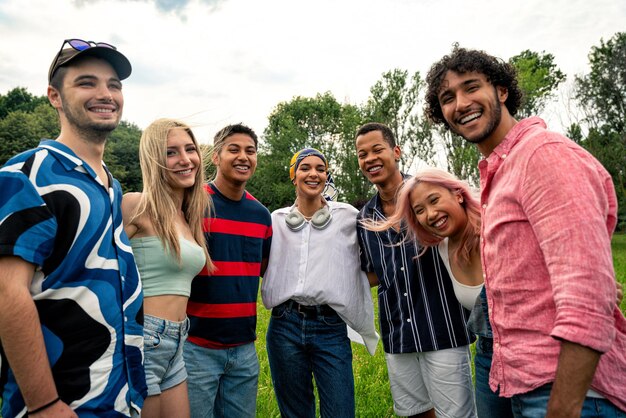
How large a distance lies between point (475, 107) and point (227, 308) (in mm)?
2281

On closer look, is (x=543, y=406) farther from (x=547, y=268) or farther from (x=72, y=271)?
(x=72, y=271)

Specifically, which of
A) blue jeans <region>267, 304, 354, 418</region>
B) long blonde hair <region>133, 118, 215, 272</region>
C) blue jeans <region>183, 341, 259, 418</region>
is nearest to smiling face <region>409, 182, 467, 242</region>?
blue jeans <region>267, 304, 354, 418</region>

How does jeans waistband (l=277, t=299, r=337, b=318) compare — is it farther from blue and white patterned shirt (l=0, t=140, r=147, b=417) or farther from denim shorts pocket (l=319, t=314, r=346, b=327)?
blue and white patterned shirt (l=0, t=140, r=147, b=417)

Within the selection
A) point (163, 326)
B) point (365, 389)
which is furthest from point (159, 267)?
point (365, 389)

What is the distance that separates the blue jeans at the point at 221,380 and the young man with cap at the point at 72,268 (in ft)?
2.99

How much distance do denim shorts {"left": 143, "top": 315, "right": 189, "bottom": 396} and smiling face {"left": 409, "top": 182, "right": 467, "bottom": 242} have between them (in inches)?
73.3

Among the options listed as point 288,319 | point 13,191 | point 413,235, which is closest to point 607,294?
point 413,235

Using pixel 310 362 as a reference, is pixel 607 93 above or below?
above

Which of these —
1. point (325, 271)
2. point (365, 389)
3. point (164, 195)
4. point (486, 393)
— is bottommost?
point (365, 389)

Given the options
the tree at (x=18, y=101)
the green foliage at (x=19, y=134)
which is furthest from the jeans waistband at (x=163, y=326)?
the tree at (x=18, y=101)

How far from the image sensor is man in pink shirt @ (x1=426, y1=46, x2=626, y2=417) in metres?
1.42

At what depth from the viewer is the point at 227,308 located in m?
3.29

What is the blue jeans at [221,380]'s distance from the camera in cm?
315

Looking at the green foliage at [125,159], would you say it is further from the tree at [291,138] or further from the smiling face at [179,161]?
the smiling face at [179,161]
